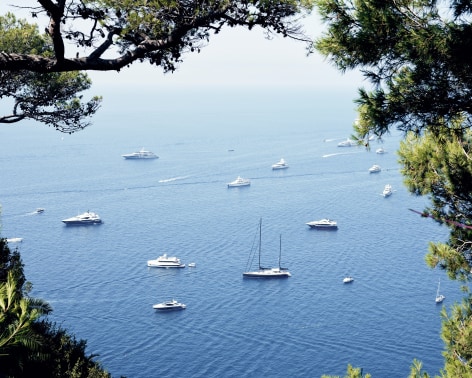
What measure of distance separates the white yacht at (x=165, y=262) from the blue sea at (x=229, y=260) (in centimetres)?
55

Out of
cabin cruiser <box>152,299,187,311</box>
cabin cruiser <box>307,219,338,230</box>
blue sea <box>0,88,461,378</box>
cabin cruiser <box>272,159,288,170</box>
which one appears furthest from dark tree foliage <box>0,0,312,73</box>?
cabin cruiser <box>272,159,288,170</box>

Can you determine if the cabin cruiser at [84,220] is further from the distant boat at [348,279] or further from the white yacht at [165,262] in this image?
the distant boat at [348,279]

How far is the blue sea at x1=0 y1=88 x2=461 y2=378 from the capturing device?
38500mm

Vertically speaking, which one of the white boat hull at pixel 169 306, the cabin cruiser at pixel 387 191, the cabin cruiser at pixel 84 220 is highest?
the cabin cruiser at pixel 387 191

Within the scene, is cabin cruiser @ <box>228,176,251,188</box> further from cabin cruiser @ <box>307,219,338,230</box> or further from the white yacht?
the white yacht

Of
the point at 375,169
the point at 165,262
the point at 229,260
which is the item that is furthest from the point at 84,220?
the point at 375,169

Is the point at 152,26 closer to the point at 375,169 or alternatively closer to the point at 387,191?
the point at 387,191

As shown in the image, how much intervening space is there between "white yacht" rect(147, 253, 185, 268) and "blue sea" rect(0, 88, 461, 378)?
548mm

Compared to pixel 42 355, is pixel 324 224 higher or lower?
lower

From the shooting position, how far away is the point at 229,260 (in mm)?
52719

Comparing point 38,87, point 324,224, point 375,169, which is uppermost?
point 38,87

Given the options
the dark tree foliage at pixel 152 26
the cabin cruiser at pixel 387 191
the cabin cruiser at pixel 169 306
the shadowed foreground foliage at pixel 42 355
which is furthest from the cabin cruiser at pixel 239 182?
the dark tree foliage at pixel 152 26

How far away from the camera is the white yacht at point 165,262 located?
51.1 meters

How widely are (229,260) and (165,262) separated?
5.98 metres
